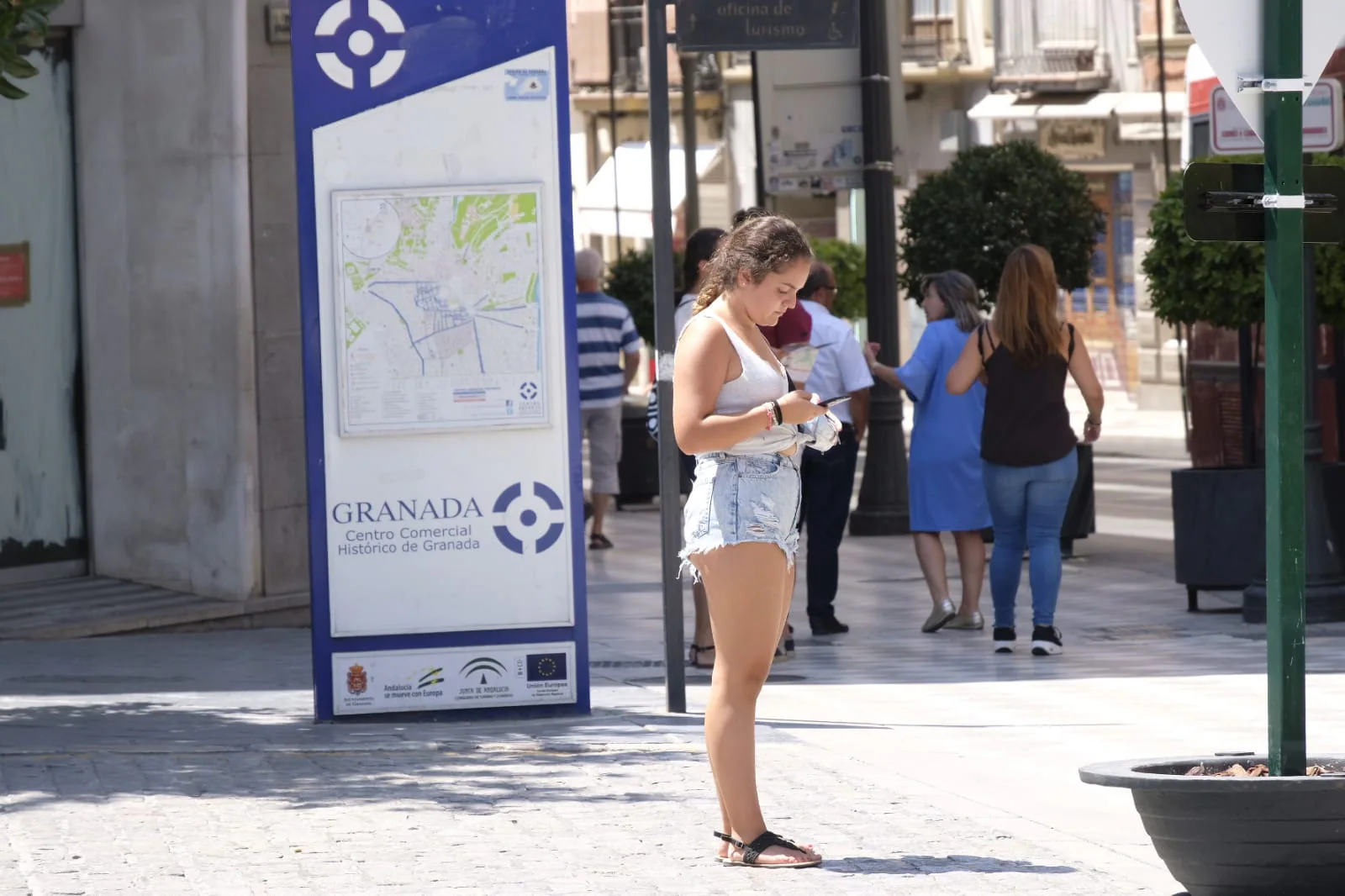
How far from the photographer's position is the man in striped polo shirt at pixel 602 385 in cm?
1547

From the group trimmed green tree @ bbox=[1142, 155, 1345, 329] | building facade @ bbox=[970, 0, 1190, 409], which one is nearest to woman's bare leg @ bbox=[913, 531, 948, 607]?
trimmed green tree @ bbox=[1142, 155, 1345, 329]

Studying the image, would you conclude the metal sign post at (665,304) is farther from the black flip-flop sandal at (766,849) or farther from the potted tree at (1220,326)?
the potted tree at (1220,326)

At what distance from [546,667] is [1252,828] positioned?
12.0 ft

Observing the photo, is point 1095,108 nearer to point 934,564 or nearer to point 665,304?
point 934,564

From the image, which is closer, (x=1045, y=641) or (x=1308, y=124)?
(x=1045, y=641)

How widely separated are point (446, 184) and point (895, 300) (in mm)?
8260

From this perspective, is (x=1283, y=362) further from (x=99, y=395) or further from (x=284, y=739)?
(x=99, y=395)

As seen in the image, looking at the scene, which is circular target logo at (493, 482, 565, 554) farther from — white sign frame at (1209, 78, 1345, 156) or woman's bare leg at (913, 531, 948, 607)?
white sign frame at (1209, 78, 1345, 156)

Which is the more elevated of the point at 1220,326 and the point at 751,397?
the point at 1220,326

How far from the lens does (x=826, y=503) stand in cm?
1086

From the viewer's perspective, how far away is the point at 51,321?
38.4 feet

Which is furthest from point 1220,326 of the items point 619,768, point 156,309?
point 619,768

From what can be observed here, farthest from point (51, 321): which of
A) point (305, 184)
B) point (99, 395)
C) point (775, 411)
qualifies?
point (775, 411)

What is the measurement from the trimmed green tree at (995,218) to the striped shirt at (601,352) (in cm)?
211
